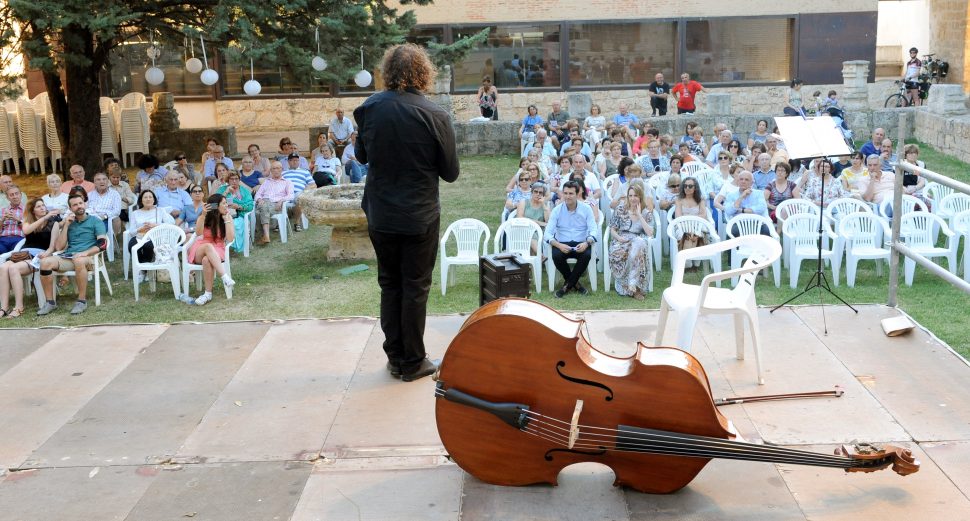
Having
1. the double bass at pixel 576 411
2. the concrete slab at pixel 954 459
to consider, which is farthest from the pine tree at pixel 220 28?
the concrete slab at pixel 954 459

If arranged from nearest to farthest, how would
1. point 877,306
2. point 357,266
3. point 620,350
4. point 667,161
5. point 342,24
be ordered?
point 620,350, point 877,306, point 357,266, point 342,24, point 667,161

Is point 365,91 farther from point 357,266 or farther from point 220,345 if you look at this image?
point 220,345

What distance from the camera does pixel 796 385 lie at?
5746mm

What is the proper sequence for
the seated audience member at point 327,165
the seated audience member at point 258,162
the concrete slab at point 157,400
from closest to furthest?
1. the concrete slab at point 157,400
2. the seated audience member at point 258,162
3. the seated audience member at point 327,165

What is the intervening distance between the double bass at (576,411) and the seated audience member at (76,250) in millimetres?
5665

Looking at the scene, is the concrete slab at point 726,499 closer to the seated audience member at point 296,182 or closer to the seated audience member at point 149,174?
the seated audience member at point 296,182

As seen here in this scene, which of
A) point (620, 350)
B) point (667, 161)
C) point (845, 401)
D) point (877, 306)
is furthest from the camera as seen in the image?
point (667, 161)

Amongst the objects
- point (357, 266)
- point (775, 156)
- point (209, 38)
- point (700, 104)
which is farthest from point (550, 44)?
point (357, 266)

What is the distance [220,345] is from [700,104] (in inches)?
769

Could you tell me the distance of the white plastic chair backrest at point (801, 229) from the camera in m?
9.41

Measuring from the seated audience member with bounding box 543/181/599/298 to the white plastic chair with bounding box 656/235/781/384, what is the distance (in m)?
2.79

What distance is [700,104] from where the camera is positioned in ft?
80.7

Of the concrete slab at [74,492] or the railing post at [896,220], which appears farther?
the railing post at [896,220]

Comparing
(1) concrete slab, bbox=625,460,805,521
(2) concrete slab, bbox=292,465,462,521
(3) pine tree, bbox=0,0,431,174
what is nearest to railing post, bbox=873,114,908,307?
(1) concrete slab, bbox=625,460,805,521
